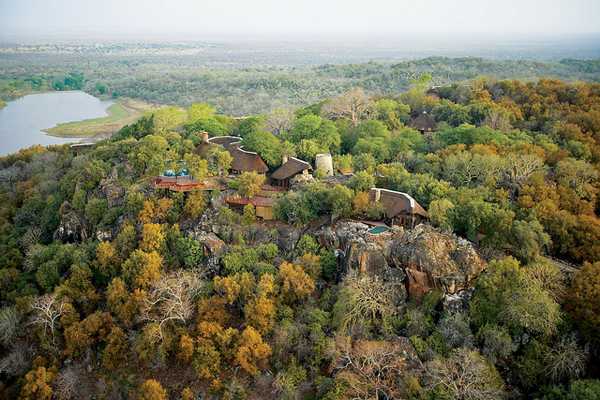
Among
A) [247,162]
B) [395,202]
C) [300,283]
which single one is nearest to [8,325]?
[300,283]

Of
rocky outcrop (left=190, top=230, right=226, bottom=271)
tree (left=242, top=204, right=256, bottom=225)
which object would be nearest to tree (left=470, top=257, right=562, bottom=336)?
tree (left=242, top=204, right=256, bottom=225)

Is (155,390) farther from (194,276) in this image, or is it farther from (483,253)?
(483,253)

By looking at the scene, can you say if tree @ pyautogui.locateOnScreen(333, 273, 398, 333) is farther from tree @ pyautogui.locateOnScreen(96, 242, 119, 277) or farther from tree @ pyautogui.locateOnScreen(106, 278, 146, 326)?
tree @ pyautogui.locateOnScreen(96, 242, 119, 277)

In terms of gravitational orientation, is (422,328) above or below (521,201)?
below

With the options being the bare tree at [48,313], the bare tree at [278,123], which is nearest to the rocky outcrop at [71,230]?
the bare tree at [48,313]

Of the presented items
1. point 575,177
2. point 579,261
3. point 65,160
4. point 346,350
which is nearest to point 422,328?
point 346,350

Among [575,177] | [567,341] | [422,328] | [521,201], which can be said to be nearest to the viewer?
[567,341]

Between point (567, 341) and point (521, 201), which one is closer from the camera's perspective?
point (567, 341)
